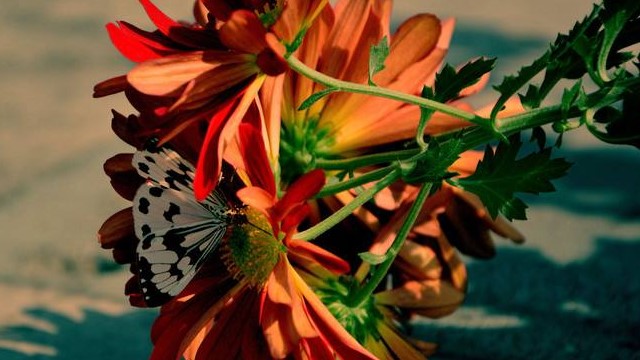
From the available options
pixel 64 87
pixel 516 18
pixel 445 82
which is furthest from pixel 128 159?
pixel 516 18

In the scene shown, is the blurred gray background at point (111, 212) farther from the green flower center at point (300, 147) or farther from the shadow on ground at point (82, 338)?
the green flower center at point (300, 147)

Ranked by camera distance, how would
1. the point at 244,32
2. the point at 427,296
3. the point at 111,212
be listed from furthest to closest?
the point at 111,212
the point at 427,296
the point at 244,32

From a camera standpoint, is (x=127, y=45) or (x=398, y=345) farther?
(x=398, y=345)

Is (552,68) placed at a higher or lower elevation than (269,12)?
lower

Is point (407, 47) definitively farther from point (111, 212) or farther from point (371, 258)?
point (111, 212)

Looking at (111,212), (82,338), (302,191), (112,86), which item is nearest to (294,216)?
(302,191)

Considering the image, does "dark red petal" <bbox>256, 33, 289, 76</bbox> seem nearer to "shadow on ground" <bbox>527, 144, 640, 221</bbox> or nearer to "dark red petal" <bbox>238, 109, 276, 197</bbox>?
"dark red petal" <bbox>238, 109, 276, 197</bbox>
